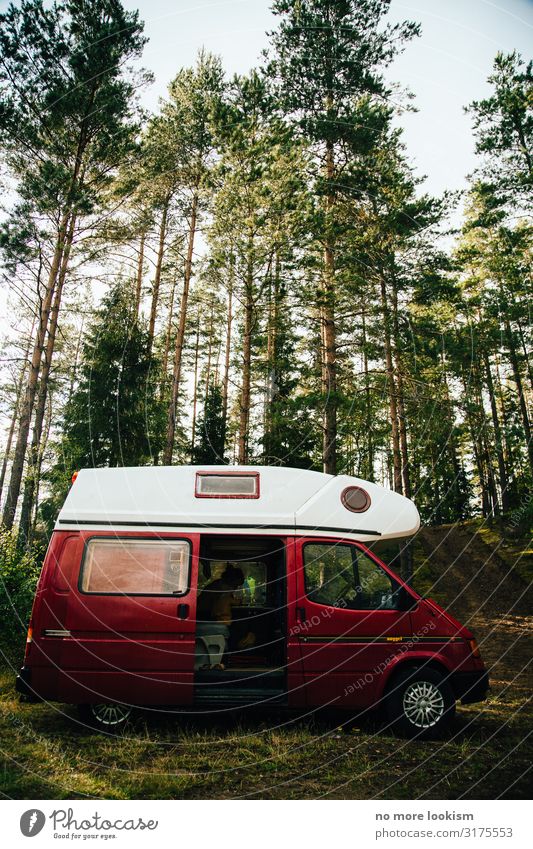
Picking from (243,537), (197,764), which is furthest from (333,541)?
(197,764)

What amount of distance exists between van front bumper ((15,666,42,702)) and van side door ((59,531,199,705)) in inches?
13.1

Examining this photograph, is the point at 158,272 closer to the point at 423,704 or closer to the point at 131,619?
the point at 131,619

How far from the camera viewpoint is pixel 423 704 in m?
5.75

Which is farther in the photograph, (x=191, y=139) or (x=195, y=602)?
(x=191, y=139)

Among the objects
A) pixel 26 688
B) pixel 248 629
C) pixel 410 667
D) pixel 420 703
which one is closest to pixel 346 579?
pixel 410 667

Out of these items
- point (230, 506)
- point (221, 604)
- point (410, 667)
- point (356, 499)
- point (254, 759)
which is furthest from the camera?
point (221, 604)

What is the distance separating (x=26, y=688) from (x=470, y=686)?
4.97 m

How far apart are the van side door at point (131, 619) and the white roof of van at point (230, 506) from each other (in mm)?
243

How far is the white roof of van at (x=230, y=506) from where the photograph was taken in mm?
6055

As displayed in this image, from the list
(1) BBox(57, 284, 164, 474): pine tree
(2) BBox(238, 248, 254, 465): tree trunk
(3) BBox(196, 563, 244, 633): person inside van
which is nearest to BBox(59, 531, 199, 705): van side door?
(3) BBox(196, 563, 244, 633): person inside van

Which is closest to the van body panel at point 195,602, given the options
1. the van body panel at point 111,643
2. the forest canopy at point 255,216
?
the van body panel at point 111,643

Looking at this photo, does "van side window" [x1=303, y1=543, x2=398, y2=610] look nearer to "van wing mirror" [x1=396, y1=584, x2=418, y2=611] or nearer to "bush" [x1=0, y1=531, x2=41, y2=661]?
"van wing mirror" [x1=396, y1=584, x2=418, y2=611]

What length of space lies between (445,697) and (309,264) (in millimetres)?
11778

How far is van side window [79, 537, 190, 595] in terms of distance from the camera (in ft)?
19.2
